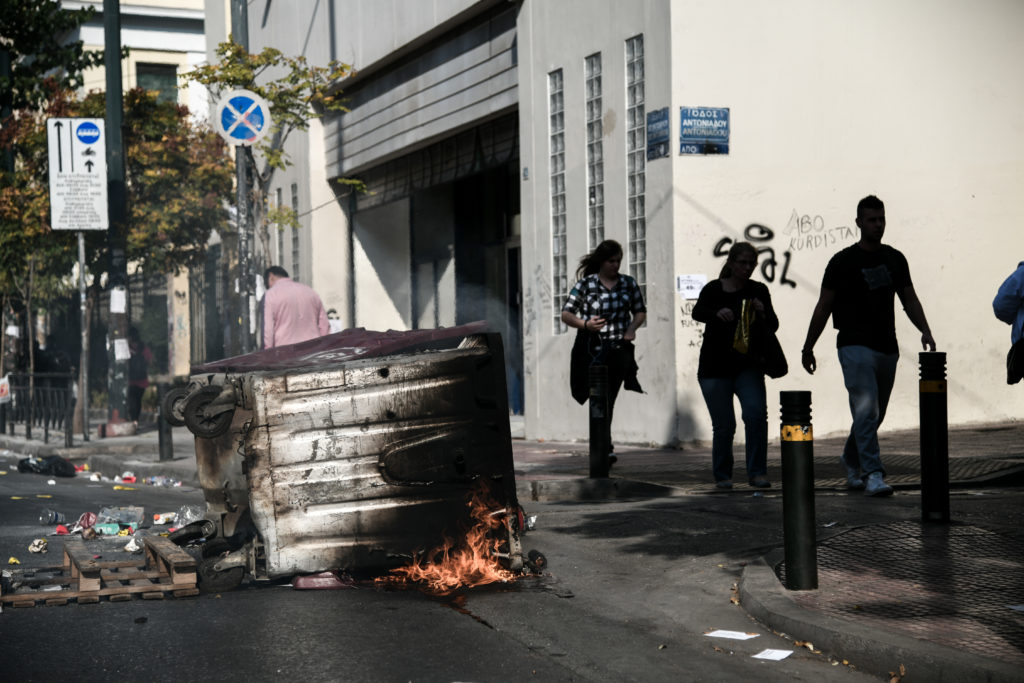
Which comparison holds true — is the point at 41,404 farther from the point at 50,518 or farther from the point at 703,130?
the point at 703,130

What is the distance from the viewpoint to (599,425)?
9688 mm

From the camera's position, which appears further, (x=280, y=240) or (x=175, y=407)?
(x=280, y=240)

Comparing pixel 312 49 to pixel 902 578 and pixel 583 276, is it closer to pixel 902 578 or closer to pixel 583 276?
pixel 583 276

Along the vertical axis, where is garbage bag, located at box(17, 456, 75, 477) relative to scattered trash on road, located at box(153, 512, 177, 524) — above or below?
above

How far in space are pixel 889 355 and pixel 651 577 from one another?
279 centimetres

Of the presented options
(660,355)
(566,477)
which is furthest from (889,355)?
(660,355)

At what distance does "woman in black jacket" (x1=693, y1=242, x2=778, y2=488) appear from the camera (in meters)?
9.06

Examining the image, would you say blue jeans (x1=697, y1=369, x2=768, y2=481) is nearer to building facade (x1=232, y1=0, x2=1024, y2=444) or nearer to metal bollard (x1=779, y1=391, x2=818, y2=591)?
metal bollard (x1=779, y1=391, x2=818, y2=591)

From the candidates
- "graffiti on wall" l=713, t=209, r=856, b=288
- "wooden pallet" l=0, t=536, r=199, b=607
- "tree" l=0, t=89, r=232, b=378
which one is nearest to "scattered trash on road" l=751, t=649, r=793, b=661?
"wooden pallet" l=0, t=536, r=199, b=607

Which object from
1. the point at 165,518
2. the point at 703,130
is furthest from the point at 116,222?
the point at 165,518

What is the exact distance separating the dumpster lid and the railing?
370 inches

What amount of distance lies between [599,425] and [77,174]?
446 inches

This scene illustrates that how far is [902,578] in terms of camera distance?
233 inches

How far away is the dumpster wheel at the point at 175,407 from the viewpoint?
681 cm
